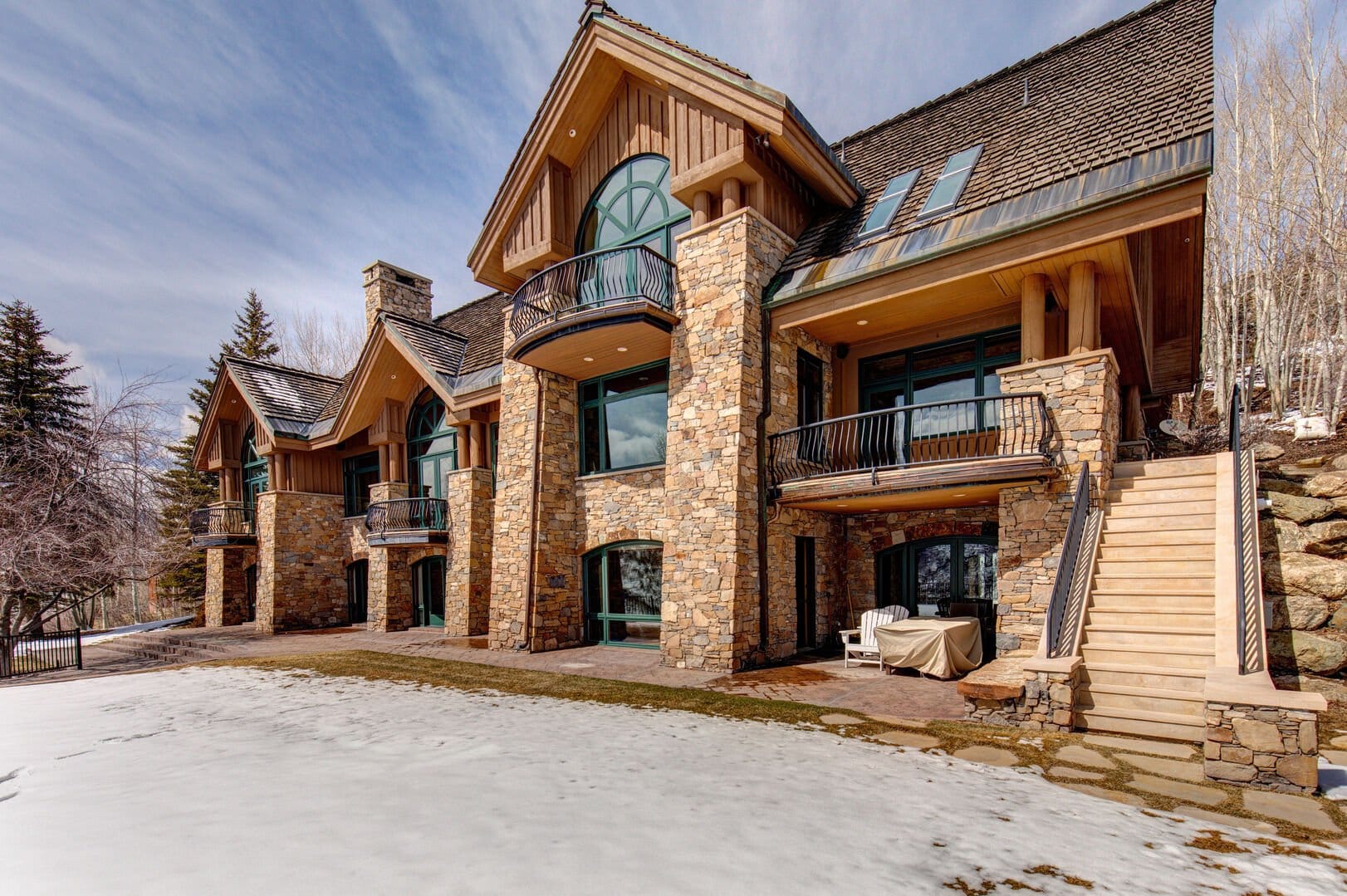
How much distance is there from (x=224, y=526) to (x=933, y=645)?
2207cm

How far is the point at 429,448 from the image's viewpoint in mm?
17484

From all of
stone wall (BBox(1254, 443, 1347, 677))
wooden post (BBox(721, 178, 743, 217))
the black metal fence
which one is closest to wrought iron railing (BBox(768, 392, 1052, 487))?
stone wall (BBox(1254, 443, 1347, 677))

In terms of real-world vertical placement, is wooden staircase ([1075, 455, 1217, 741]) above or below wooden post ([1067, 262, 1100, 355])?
below

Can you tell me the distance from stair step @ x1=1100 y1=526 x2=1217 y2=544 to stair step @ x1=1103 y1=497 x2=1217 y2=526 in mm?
224

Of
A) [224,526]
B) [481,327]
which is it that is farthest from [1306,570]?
[224,526]

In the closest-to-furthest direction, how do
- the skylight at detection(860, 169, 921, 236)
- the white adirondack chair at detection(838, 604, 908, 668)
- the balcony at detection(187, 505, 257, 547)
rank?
the white adirondack chair at detection(838, 604, 908, 668) → the skylight at detection(860, 169, 921, 236) → the balcony at detection(187, 505, 257, 547)

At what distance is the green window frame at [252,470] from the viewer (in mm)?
21984

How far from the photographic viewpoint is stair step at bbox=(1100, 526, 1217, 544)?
742 centimetres

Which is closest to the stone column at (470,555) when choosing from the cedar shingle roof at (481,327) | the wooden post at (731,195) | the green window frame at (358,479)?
the cedar shingle roof at (481,327)

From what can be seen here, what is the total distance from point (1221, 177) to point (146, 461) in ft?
109

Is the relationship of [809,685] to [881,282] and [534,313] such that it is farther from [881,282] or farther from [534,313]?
[534,313]

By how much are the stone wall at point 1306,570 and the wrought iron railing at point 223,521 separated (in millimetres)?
25395

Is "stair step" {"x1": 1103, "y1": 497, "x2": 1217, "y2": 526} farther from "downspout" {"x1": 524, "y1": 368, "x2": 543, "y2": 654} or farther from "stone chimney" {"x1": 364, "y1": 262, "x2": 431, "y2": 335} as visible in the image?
"stone chimney" {"x1": 364, "y1": 262, "x2": 431, "y2": 335}

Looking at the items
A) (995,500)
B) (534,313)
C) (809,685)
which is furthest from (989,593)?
(534,313)
